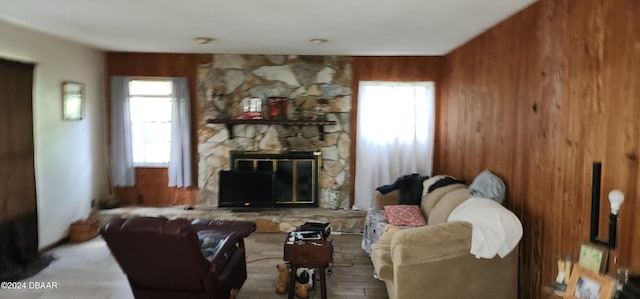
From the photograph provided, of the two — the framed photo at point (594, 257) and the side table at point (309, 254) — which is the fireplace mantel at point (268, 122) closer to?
the side table at point (309, 254)

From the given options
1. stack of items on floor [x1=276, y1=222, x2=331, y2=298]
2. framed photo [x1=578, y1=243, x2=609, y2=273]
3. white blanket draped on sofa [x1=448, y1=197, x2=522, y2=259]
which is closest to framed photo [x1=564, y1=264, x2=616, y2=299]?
framed photo [x1=578, y1=243, x2=609, y2=273]

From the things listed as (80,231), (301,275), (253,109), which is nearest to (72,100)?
(80,231)

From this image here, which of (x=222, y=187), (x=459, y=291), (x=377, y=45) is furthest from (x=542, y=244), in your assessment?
(x=222, y=187)

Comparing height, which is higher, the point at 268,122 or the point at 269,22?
the point at 269,22

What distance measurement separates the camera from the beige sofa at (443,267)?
9.46 feet

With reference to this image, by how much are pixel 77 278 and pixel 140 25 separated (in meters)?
2.44

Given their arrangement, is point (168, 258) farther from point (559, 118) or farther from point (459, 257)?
point (559, 118)

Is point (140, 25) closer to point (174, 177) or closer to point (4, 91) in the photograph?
point (4, 91)

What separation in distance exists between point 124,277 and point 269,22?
107 inches

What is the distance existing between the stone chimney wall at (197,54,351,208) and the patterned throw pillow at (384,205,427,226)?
5.22ft

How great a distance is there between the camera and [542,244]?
10.00 ft

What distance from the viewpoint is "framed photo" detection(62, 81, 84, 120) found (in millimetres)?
4938

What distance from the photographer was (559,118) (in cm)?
284

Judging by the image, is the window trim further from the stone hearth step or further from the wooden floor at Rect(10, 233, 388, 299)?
the wooden floor at Rect(10, 233, 388, 299)
